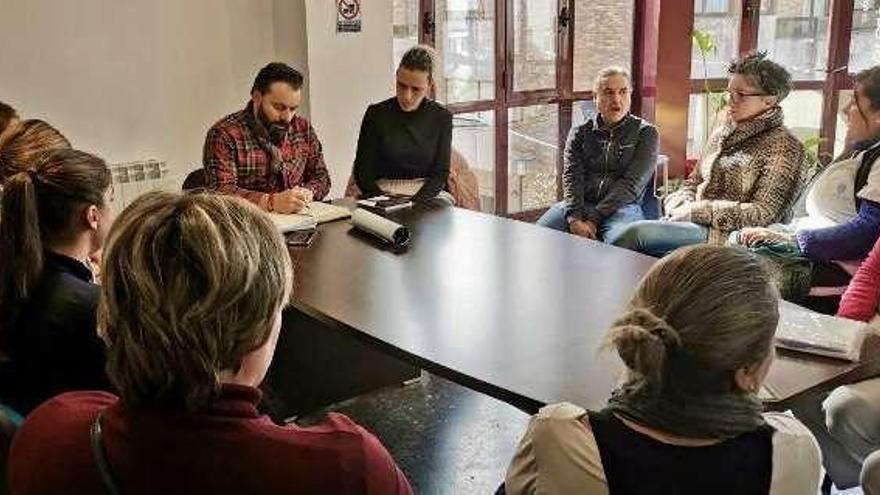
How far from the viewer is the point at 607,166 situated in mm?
4059

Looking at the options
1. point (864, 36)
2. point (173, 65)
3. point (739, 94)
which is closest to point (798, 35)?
point (864, 36)

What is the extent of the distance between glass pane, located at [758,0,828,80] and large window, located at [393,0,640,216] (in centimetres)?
82

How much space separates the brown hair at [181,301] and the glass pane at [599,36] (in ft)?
14.6

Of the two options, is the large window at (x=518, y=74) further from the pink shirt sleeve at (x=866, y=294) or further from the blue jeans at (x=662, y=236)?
the pink shirt sleeve at (x=866, y=294)

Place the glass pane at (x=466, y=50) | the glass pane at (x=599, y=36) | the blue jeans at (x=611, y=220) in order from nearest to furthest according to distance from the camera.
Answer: the blue jeans at (x=611, y=220), the glass pane at (x=466, y=50), the glass pane at (x=599, y=36)

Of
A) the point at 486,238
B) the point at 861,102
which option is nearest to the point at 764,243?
the point at 861,102

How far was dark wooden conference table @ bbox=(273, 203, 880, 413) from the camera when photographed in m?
1.79

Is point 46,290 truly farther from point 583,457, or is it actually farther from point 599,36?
point 599,36

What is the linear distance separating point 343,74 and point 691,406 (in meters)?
3.40

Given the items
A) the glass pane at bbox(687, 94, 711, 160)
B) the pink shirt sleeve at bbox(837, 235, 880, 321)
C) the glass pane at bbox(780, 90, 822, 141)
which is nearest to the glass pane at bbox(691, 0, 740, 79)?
the glass pane at bbox(687, 94, 711, 160)

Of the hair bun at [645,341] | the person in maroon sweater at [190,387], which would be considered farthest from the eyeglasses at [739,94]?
the person in maroon sweater at [190,387]

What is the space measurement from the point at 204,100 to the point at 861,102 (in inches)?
109

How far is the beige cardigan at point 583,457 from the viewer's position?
1255 millimetres

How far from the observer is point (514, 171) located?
5.31 meters
